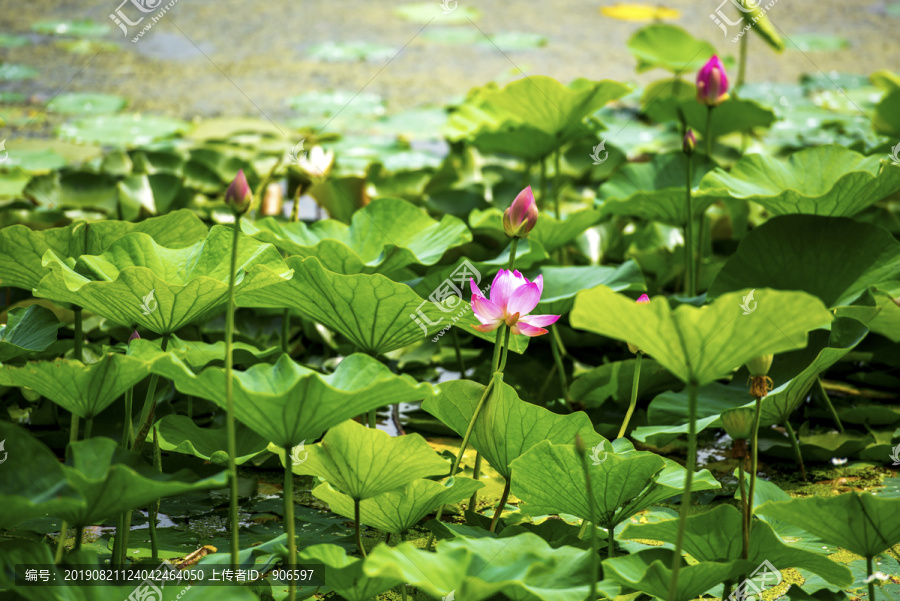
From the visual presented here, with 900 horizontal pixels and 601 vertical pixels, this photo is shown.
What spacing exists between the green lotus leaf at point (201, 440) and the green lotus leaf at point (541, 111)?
0.93 meters

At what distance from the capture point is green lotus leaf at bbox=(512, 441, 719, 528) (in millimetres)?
834

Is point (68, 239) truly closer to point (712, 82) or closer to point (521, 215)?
point (521, 215)

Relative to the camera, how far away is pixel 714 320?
677mm

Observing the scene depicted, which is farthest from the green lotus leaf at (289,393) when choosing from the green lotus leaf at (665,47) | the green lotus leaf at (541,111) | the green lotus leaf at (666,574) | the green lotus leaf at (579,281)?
the green lotus leaf at (665,47)

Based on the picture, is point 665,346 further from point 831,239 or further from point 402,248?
point 831,239

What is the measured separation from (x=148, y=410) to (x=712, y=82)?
3.77ft

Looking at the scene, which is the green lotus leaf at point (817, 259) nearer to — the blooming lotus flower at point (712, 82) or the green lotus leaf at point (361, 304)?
the blooming lotus flower at point (712, 82)

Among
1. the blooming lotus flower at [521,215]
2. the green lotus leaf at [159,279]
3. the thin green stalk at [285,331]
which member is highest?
the blooming lotus flower at [521,215]

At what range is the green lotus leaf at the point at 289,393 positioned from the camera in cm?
72

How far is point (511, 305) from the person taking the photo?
898 mm

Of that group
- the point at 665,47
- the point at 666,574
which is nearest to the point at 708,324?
the point at 666,574

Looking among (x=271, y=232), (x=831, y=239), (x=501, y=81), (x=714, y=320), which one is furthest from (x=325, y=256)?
(x=501, y=81)

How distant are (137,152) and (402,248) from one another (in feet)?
3.67

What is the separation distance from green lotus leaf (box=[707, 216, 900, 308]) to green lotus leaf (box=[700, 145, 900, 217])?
34 millimetres
